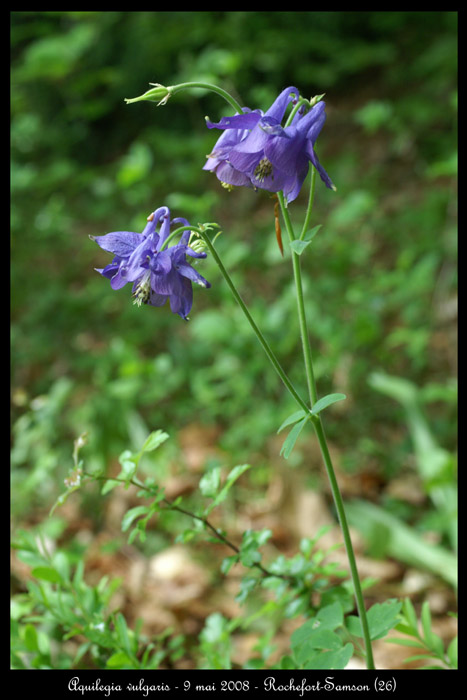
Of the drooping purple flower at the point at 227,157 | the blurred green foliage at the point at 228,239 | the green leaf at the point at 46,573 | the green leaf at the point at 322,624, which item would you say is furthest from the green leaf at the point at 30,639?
the drooping purple flower at the point at 227,157

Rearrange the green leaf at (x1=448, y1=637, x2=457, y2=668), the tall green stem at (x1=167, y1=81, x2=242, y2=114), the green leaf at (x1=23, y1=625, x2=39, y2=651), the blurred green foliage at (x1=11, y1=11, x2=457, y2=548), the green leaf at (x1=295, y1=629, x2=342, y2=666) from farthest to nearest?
the blurred green foliage at (x1=11, y1=11, x2=457, y2=548) < the green leaf at (x1=23, y1=625, x2=39, y2=651) < the green leaf at (x1=448, y1=637, x2=457, y2=668) < the green leaf at (x1=295, y1=629, x2=342, y2=666) < the tall green stem at (x1=167, y1=81, x2=242, y2=114)

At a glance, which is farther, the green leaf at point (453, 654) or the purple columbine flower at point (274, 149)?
the green leaf at point (453, 654)

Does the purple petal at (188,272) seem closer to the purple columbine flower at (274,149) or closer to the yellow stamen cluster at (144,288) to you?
the yellow stamen cluster at (144,288)

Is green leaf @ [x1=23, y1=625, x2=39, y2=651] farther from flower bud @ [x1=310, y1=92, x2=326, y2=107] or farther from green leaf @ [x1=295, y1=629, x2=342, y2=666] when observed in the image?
flower bud @ [x1=310, y1=92, x2=326, y2=107]

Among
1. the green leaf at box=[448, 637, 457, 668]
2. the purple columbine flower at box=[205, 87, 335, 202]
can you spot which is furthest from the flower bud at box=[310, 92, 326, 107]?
the green leaf at box=[448, 637, 457, 668]

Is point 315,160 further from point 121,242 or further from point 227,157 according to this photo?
point 121,242

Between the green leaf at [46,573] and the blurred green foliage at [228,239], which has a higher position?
the blurred green foliage at [228,239]

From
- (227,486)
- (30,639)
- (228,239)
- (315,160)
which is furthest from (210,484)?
(228,239)
